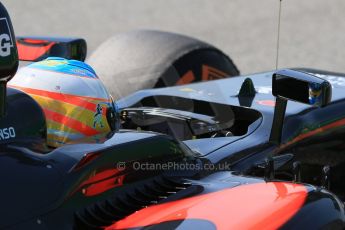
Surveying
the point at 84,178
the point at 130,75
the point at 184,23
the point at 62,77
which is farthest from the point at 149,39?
the point at 184,23

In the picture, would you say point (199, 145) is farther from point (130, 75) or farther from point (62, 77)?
point (130, 75)

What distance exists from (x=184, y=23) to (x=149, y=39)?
13.6 feet

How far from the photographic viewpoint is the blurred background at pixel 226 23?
7734mm

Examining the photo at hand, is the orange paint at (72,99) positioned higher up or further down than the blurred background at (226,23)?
higher up

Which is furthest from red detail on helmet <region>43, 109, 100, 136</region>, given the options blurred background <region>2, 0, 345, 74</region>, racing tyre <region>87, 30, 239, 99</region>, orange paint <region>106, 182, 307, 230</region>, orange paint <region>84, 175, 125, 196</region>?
blurred background <region>2, 0, 345, 74</region>

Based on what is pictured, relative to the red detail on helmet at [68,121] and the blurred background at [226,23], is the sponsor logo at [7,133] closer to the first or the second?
the red detail on helmet at [68,121]

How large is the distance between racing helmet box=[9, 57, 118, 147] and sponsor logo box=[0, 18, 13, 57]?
510 mm

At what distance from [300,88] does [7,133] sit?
3.79 feet

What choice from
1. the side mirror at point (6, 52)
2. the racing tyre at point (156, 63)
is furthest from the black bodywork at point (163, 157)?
the racing tyre at point (156, 63)

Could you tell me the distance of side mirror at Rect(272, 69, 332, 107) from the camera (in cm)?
281

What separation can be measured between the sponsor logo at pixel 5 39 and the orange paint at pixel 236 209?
24.1 inches

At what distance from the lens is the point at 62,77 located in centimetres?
267

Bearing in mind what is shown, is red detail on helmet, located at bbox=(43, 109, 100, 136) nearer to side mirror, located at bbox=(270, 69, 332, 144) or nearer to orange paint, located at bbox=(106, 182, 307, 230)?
orange paint, located at bbox=(106, 182, 307, 230)

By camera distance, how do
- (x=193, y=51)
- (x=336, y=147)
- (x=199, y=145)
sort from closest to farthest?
(x=199, y=145), (x=336, y=147), (x=193, y=51)
